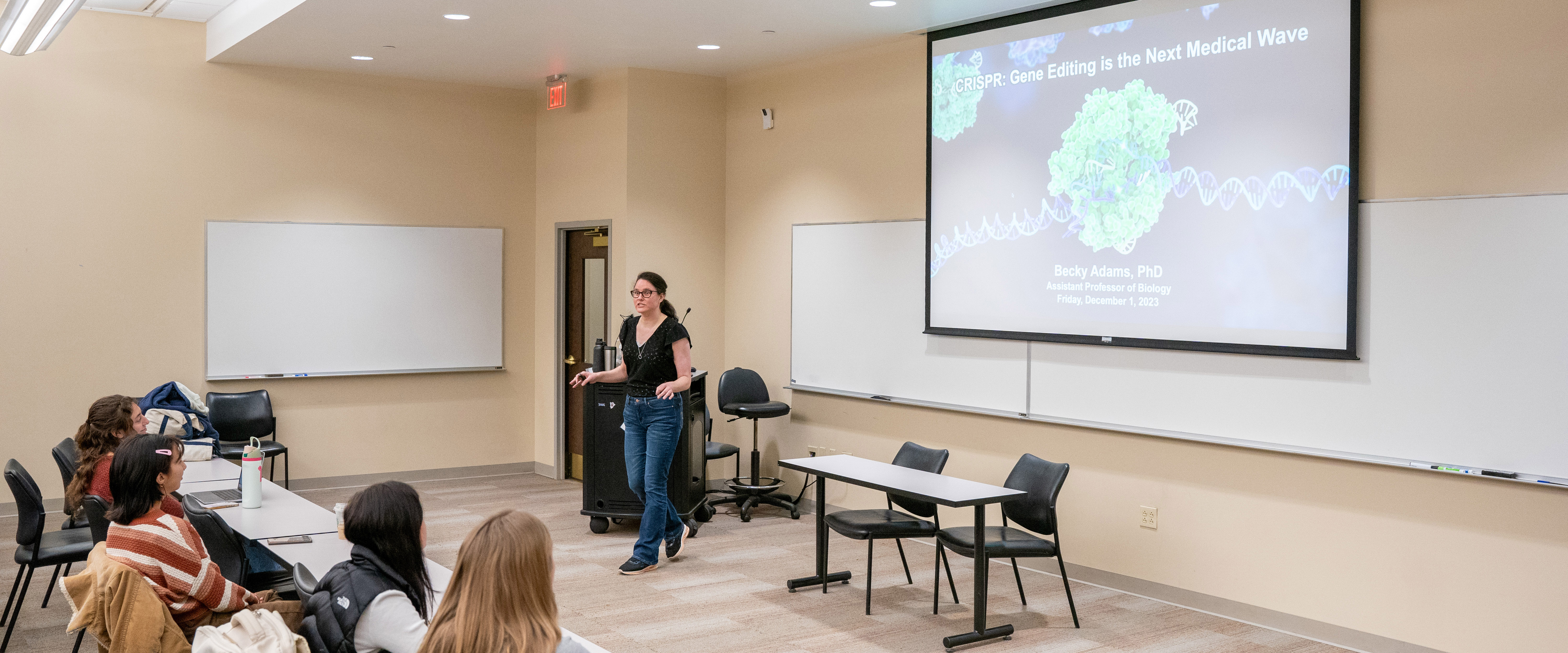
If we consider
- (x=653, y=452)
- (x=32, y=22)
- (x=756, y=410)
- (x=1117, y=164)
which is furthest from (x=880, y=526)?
(x=32, y=22)

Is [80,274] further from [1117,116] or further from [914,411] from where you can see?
[1117,116]

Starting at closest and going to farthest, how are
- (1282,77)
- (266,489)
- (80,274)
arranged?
(266,489) < (1282,77) < (80,274)

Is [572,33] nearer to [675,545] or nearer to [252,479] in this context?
[675,545]

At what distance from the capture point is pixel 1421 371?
4.26m

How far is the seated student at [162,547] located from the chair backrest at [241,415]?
179 inches

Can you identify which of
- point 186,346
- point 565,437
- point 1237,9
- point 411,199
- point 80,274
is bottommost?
point 565,437

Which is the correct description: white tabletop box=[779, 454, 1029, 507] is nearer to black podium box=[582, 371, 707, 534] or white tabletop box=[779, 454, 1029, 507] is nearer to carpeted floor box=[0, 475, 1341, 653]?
carpeted floor box=[0, 475, 1341, 653]

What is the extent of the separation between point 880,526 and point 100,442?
310 centimetres

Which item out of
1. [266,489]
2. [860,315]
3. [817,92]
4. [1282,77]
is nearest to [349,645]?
[266,489]

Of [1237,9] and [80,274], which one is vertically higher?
[1237,9]

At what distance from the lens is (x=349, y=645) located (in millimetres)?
2357

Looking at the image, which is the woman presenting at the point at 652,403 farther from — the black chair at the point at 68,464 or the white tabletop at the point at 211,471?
the black chair at the point at 68,464

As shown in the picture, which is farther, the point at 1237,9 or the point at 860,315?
the point at 860,315

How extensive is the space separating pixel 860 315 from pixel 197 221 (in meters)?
4.42
